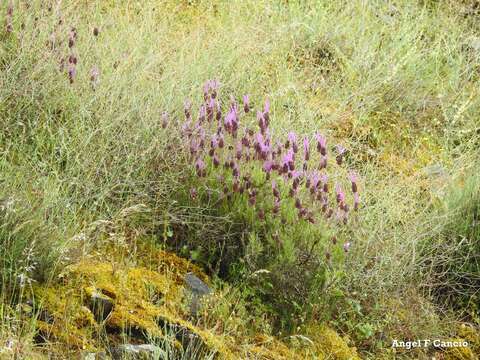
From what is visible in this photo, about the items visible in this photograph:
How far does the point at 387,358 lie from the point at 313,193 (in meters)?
0.86

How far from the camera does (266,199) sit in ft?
11.4

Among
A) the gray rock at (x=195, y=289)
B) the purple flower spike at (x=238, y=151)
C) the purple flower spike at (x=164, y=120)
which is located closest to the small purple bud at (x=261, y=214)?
the purple flower spike at (x=238, y=151)

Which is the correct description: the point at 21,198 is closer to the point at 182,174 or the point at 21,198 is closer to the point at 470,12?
the point at 182,174

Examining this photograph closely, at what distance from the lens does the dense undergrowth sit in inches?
125

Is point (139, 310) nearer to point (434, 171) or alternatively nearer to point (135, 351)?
point (135, 351)

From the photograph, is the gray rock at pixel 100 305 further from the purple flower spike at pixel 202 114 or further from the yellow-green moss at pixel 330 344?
the purple flower spike at pixel 202 114

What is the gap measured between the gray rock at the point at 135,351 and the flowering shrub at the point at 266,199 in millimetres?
806

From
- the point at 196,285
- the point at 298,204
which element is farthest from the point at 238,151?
the point at 196,285

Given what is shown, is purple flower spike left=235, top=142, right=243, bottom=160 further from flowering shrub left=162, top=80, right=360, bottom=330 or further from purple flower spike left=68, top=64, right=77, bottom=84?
purple flower spike left=68, top=64, right=77, bottom=84

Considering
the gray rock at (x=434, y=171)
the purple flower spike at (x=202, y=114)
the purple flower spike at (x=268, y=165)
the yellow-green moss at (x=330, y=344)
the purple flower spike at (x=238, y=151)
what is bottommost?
the yellow-green moss at (x=330, y=344)

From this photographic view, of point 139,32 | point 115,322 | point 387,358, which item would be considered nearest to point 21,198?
point 115,322

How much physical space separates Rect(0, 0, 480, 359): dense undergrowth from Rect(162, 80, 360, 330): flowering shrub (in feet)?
0.05

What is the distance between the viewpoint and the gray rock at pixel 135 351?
2523 millimetres

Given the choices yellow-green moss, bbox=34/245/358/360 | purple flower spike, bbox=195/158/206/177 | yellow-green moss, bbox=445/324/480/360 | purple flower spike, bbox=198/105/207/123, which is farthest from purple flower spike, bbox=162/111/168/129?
yellow-green moss, bbox=445/324/480/360
